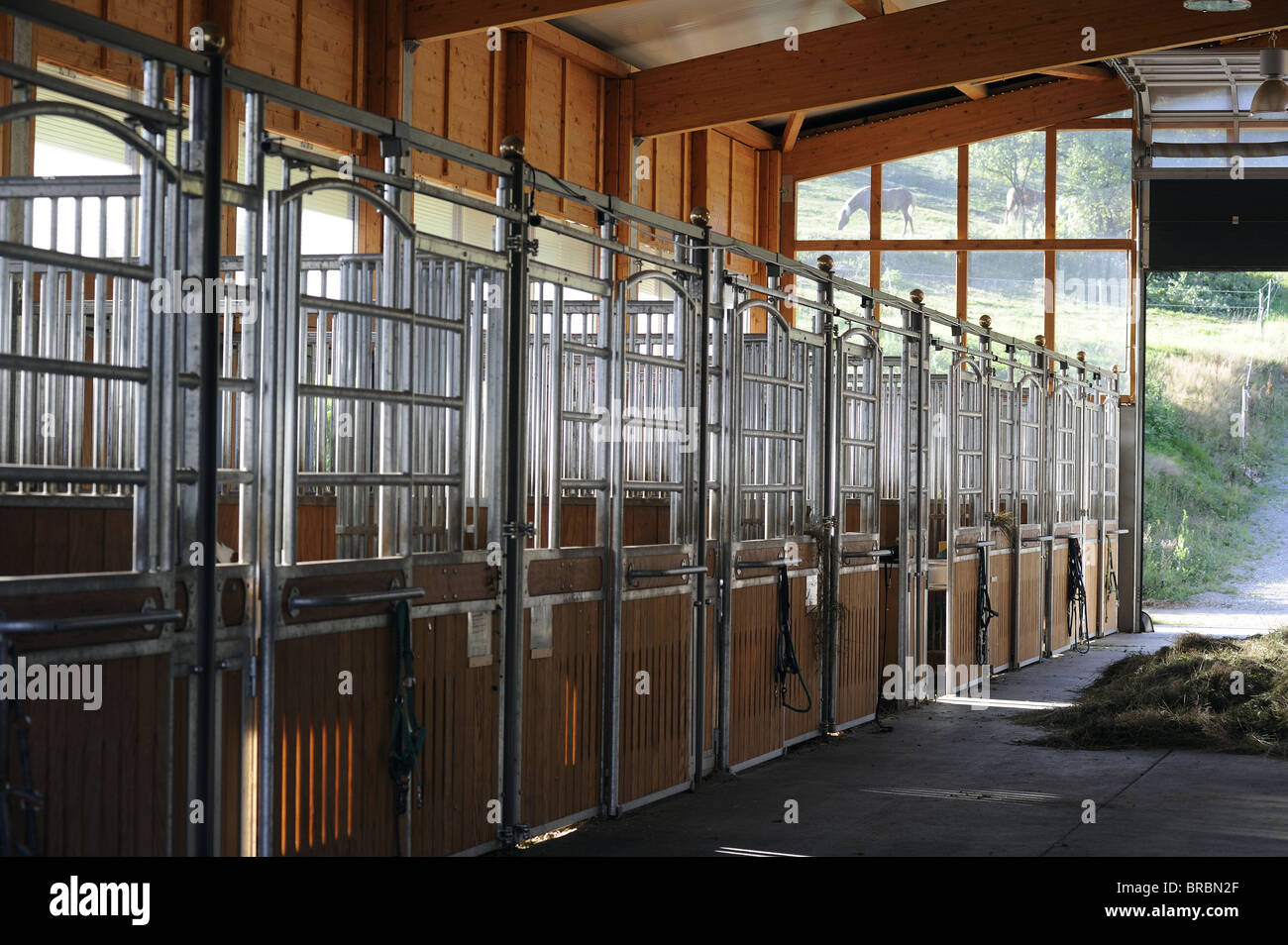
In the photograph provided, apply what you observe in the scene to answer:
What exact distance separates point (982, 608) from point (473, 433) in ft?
17.6

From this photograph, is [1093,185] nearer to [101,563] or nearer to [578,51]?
[578,51]

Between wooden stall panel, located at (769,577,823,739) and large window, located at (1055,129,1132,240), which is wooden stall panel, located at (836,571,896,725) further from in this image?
large window, located at (1055,129,1132,240)

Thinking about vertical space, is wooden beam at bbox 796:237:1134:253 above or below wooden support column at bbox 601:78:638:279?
below

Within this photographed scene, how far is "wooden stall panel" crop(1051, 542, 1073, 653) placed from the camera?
11273 mm

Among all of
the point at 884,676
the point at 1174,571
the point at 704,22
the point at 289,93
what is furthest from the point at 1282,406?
the point at 289,93

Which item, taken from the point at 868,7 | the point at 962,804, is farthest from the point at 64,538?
the point at 868,7

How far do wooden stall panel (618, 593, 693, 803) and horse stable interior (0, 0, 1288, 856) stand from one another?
22mm

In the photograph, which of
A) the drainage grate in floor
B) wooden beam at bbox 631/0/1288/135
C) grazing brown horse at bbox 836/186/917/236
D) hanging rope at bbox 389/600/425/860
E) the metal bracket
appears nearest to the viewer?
hanging rope at bbox 389/600/425/860

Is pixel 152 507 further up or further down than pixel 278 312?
further down

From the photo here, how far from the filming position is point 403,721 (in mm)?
3938

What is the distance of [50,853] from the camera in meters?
2.90

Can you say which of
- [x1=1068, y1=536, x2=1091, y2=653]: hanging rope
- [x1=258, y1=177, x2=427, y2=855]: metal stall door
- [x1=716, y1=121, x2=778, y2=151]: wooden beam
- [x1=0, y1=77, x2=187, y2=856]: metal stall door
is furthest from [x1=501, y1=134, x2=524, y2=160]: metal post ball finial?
[x1=716, y1=121, x2=778, y2=151]: wooden beam
